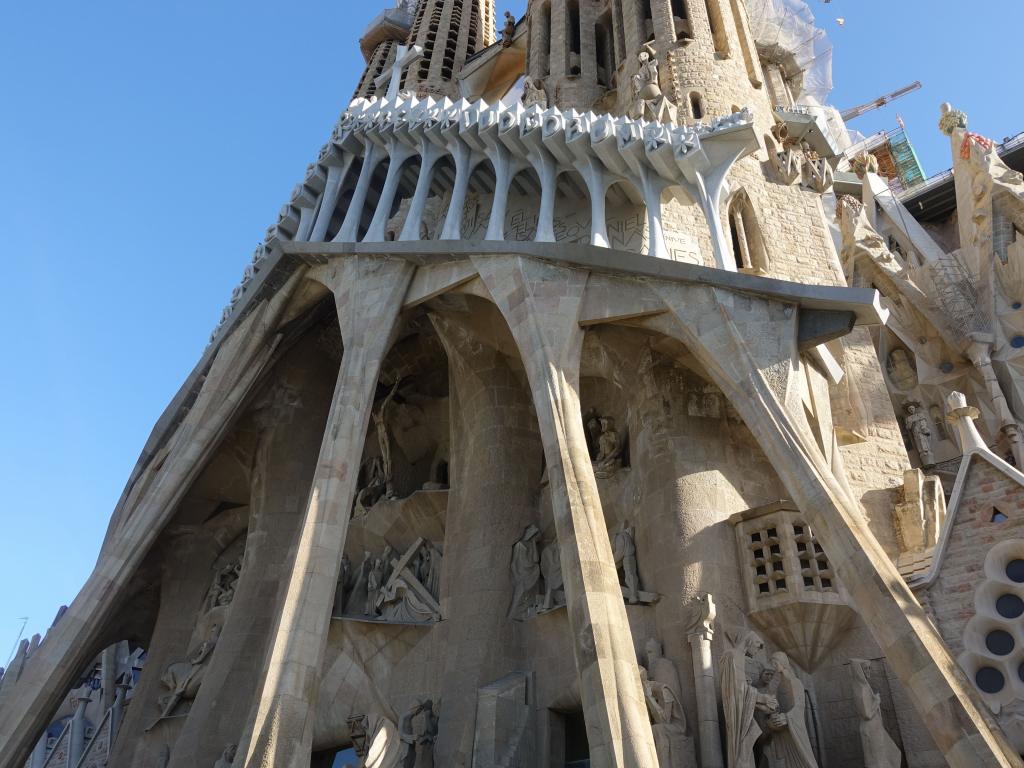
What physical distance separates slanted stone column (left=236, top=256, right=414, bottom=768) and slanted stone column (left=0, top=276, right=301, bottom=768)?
62.0 inches

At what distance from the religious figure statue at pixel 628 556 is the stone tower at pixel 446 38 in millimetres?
18780

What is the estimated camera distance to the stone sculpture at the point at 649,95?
1291 centimetres

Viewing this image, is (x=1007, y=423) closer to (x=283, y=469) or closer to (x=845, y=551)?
(x=845, y=551)

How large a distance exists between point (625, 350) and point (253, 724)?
5282 mm

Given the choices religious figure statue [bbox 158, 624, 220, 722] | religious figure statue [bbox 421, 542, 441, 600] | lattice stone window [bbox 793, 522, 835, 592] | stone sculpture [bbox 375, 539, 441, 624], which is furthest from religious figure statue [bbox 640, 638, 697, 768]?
religious figure statue [bbox 158, 624, 220, 722]

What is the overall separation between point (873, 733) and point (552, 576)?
3.62 meters

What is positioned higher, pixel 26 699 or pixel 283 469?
pixel 283 469

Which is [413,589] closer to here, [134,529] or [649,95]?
[134,529]

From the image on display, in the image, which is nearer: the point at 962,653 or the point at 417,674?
the point at 962,653

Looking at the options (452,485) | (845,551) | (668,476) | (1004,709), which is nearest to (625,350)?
(668,476)

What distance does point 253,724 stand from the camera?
7.37 metres

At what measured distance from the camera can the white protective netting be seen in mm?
18516

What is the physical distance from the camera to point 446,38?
28.2m

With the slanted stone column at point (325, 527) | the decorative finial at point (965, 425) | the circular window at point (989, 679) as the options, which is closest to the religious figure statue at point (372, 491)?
the slanted stone column at point (325, 527)
